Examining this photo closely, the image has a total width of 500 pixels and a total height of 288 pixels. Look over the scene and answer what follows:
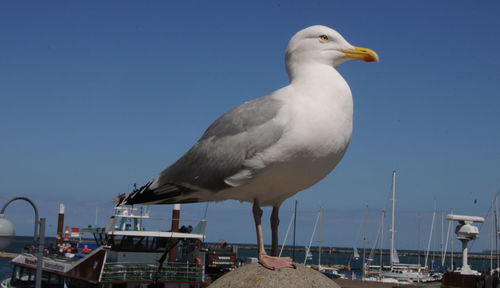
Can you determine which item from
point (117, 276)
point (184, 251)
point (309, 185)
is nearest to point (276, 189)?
point (309, 185)

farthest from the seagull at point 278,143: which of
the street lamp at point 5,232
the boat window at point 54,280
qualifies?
the boat window at point 54,280

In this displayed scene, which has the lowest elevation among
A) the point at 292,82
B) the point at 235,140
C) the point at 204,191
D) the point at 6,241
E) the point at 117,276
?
the point at 117,276

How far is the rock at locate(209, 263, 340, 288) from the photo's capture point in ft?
15.4

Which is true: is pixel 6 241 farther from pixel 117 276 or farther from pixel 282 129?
pixel 117 276

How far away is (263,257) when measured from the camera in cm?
491

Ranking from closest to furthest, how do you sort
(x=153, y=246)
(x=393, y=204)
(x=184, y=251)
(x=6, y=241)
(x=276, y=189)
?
(x=276, y=189) < (x=6, y=241) < (x=153, y=246) < (x=184, y=251) < (x=393, y=204)

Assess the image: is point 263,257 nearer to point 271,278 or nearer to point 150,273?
point 271,278

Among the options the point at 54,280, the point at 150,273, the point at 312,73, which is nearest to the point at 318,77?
the point at 312,73

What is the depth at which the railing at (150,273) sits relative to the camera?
1780cm

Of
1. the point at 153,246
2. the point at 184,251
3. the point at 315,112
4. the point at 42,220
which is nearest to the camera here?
the point at 315,112

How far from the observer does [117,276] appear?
703 inches

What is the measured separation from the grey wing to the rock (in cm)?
83

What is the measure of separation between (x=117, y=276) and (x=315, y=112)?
594 inches

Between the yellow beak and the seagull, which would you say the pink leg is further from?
the yellow beak
